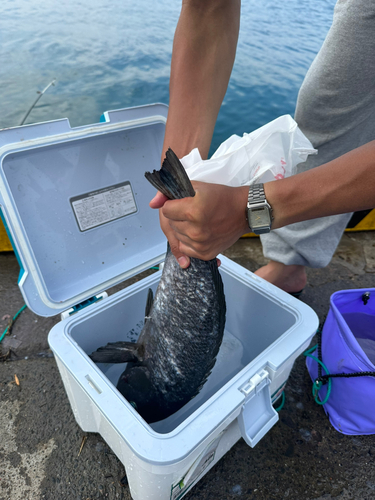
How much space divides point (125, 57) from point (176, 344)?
390 inches

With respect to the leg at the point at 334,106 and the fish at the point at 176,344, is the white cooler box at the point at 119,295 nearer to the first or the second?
the fish at the point at 176,344

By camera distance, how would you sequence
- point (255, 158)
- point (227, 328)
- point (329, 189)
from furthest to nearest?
1. point (227, 328)
2. point (255, 158)
3. point (329, 189)

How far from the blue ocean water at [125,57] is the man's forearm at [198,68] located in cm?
450

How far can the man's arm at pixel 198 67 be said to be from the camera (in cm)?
141

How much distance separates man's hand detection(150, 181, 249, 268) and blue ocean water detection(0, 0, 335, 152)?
5.10 meters

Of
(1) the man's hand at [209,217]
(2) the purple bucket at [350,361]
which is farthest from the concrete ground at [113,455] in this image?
(1) the man's hand at [209,217]

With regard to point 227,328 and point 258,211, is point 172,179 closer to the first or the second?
point 258,211

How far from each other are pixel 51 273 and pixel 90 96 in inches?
288

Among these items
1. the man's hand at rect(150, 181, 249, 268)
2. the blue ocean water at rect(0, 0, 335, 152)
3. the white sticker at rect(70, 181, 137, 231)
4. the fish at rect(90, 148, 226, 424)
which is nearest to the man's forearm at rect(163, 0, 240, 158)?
the white sticker at rect(70, 181, 137, 231)

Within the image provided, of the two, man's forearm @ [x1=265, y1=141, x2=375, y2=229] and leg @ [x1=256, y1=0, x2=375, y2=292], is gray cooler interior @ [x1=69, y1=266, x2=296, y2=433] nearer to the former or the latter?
leg @ [x1=256, y1=0, x2=375, y2=292]

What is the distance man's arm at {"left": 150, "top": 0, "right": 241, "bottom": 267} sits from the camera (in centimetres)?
141

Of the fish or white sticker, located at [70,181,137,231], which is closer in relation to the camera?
the fish

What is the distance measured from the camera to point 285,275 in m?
2.31

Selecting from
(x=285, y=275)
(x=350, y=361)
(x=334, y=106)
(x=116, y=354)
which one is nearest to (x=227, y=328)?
(x=285, y=275)
